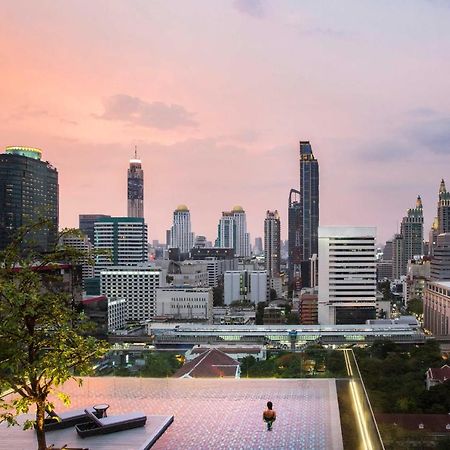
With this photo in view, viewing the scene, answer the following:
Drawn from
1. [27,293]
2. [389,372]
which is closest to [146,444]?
[27,293]

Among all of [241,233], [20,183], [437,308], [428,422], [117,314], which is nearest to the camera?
[428,422]

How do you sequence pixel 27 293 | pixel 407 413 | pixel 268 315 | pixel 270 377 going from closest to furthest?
pixel 27 293 < pixel 270 377 < pixel 407 413 < pixel 268 315

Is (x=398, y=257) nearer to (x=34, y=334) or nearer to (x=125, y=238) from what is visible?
(x=125, y=238)

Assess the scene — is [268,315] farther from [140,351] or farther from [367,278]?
[140,351]

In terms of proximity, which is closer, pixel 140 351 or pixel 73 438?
pixel 73 438

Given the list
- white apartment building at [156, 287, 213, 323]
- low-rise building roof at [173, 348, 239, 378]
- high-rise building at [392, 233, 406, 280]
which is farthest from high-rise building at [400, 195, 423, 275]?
low-rise building roof at [173, 348, 239, 378]

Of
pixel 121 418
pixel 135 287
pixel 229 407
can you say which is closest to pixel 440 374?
pixel 229 407
